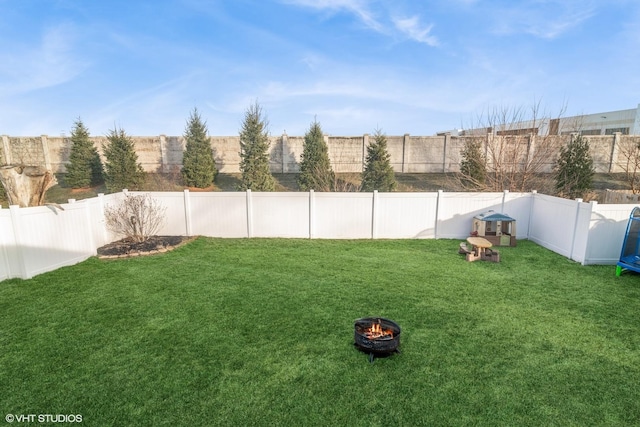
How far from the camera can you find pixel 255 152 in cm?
1614

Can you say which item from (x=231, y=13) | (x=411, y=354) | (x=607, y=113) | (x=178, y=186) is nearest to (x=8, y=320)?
(x=411, y=354)

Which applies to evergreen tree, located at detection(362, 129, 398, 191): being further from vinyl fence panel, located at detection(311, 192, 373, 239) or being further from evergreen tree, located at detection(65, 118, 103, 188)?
evergreen tree, located at detection(65, 118, 103, 188)

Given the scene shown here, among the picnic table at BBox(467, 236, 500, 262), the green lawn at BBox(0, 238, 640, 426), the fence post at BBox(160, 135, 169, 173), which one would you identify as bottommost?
the green lawn at BBox(0, 238, 640, 426)

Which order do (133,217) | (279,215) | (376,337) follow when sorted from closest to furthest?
(376,337), (133,217), (279,215)

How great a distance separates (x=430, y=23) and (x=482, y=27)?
1665 mm

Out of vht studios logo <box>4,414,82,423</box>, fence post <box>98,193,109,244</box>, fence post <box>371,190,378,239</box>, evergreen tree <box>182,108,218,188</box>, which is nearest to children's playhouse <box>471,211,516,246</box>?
fence post <box>371,190,378,239</box>

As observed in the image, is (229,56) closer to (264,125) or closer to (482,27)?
(264,125)

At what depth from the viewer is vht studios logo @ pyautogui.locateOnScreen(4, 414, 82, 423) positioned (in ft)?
8.96

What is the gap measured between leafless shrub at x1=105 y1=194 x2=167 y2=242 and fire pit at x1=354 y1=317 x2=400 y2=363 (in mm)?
7518

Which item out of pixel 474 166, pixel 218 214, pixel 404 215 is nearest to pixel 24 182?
pixel 218 214

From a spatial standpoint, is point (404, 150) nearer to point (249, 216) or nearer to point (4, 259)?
point (249, 216)

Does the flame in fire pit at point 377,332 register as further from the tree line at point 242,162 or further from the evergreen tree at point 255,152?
the evergreen tree at point 255,152

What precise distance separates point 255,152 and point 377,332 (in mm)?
13746

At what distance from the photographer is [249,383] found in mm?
3209
